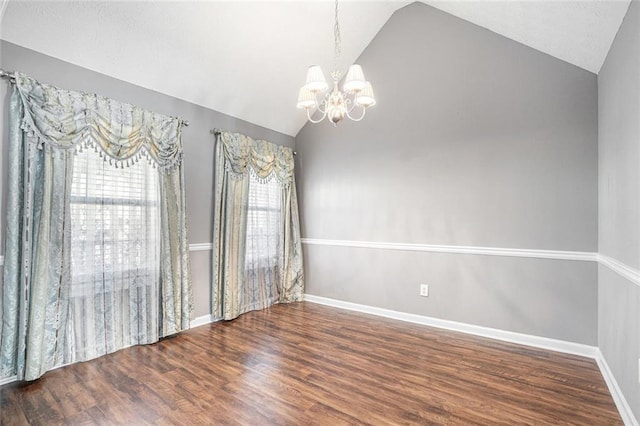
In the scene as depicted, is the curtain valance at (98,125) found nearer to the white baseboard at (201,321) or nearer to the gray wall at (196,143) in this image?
the gray wall at (196,143)

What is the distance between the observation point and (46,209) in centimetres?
238

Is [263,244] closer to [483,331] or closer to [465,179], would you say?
[465,179]

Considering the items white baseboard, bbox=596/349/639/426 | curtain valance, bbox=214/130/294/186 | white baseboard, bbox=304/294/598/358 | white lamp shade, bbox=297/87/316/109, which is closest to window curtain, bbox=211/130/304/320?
curtain valance, bbox=214/130/294/186

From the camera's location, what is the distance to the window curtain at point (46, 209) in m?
2.27

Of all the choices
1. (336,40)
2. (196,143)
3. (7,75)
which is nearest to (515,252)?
(336,40)

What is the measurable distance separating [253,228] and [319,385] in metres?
2.29

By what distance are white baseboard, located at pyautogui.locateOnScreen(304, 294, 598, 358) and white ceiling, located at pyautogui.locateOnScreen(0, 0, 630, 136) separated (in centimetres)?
240

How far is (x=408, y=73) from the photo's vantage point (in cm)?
377

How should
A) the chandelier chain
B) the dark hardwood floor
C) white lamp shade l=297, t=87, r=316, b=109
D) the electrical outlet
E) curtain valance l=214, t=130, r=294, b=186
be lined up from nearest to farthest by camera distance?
1. the dark hardwood floor
2. white lamp shade l=297, t=87, r=316, b=109
3. the chandelier chain
4. the electrical outlet
5. curtain valance l=214, t=130, r=294, b=186

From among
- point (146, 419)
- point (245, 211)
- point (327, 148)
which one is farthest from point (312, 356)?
point (327, 148)

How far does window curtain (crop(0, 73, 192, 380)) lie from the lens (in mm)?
2271

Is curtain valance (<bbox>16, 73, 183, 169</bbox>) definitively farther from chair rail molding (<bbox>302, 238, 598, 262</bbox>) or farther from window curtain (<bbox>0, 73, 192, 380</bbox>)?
chair rail molding (<bbox>302, 238, 598, 262</bbox>)

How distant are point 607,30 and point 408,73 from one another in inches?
74.7

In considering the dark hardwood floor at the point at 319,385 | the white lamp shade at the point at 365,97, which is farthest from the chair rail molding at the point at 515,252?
the white lamp shade at the point at 365,97
